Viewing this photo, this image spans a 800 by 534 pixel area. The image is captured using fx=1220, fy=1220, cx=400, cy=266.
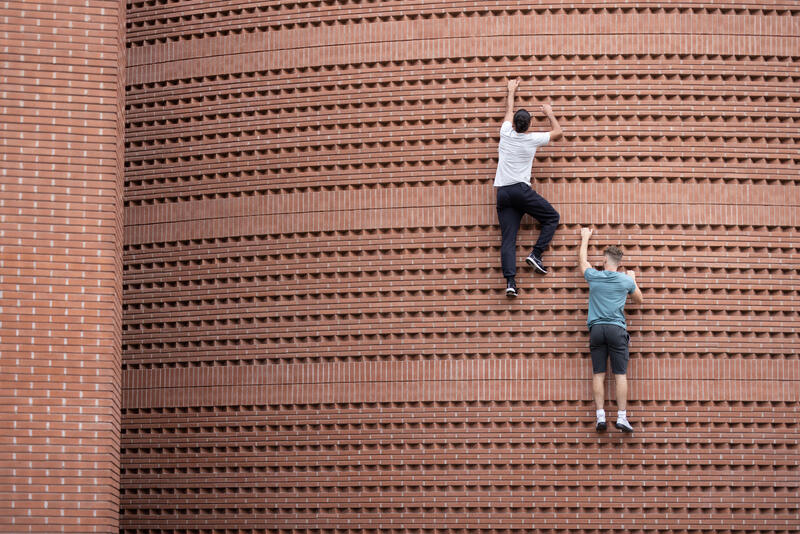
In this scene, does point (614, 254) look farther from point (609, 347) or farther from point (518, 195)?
point (518, 195)

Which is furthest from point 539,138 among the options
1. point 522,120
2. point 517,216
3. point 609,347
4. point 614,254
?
point 609,347

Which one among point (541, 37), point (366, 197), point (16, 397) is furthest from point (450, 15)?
point (16, 397)

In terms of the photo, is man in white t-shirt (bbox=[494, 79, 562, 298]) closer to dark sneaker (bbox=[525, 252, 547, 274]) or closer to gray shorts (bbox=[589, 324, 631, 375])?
dark sneaker (bbox=[525, 252, 547, 274])

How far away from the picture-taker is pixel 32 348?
460 inches

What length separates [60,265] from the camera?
11.8m

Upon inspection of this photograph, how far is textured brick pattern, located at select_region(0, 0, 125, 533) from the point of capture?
37.7 feet

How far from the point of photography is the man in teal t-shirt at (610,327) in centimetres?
1354

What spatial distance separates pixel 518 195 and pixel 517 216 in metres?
0.28

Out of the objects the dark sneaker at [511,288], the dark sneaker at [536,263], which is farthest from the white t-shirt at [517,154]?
the dark sneaker at [511,288]

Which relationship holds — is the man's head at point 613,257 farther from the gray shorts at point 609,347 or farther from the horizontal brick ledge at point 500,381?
the horizontal brick ledge at point 500,381

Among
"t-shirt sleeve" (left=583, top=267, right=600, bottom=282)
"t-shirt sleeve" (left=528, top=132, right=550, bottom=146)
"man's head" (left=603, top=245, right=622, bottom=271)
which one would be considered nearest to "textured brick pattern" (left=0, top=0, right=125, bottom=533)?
"t-shirt sleeve" (left=528, top=132, right=550, bottom=146)

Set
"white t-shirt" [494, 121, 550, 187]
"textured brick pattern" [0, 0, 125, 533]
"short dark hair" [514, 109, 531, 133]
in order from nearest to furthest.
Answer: "textured brick pattern" [0, 0, 125, 533], "short dark hair" [514, 109, 531, 133], "white t-shirt" [494, 121, 550, 187]

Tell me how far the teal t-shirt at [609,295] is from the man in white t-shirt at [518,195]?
688 mm

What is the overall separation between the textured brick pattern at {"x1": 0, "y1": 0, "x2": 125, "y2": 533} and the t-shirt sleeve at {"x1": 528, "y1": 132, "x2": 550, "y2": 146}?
15.1ft
